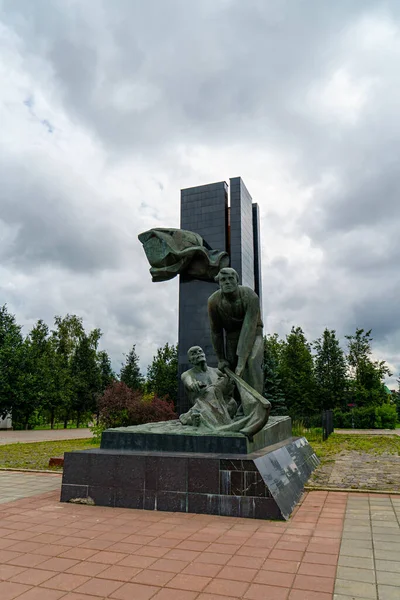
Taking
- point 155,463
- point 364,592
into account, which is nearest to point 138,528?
point 155,463

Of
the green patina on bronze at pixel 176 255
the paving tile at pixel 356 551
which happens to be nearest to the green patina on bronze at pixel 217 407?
the paving tile at pixel 356 551

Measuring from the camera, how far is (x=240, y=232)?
1305 cm

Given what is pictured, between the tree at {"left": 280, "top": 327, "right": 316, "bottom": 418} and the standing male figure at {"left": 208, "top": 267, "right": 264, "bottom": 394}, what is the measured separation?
18.3 metres

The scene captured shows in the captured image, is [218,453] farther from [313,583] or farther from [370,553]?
[313,583]

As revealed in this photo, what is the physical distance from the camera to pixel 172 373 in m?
27.5

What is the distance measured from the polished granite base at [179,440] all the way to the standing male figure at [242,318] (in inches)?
32.4

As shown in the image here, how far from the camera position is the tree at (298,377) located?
27641 mm

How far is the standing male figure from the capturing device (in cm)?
616

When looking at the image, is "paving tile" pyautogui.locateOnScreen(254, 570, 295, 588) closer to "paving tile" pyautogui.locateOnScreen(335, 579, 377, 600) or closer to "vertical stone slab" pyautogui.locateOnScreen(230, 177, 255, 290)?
"paving tile" pyautogui.locateOnScreen(335, 579, 377, 600)

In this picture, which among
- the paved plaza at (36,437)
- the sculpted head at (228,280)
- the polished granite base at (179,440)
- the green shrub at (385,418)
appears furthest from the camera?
the green shrub at (385,418)

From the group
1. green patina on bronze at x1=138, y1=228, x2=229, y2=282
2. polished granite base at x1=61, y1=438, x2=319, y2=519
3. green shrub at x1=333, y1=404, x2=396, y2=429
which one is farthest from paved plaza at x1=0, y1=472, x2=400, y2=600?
green shrub at x1=333, y1=404, x2=396, y2=429

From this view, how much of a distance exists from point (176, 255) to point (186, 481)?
204 inches

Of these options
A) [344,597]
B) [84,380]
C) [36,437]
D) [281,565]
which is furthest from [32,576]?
[84,380]

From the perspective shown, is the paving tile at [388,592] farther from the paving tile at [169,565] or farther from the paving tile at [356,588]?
the paving tile at [169,565]
